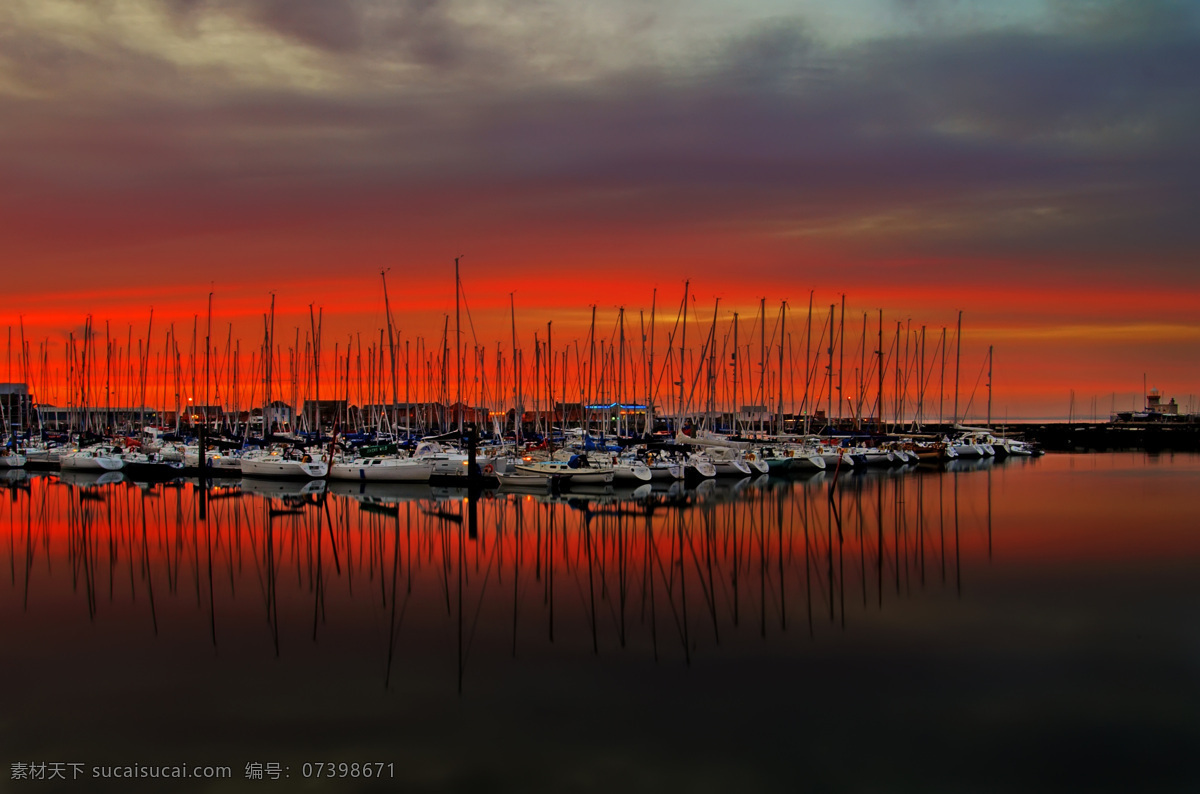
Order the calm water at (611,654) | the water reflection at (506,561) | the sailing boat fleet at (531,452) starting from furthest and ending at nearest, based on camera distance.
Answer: the sailing boat fleet at (531,452) → the water reflection at (506,561) → the calm water at (611,654)

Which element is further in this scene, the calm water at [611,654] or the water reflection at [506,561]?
the water reflection at [506,561]

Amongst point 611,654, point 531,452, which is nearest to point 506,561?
point 611,654

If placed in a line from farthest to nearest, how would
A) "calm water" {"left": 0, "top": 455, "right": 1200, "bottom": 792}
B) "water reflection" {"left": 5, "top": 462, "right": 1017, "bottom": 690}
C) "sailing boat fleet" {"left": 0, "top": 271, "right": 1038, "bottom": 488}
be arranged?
"sailing boat fleet" {"left": 0, "top": 271, "right": 1038, "bottom": 488} → "water reflection" {"left": 5, "top": 462, "right": 1017, "bottom": 690} → "calm water" {"left": 0, "top": 455, "right": 1200, "bottom": 792}

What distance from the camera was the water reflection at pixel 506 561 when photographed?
61.2 ft

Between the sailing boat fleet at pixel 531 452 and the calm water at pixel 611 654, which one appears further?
the sailing boat fleet at pixel 531 452

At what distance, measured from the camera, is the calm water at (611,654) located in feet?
37.1

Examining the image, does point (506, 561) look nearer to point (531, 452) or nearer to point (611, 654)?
point (611, 654)

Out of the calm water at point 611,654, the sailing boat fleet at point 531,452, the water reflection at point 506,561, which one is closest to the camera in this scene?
the calm water at point 611,654

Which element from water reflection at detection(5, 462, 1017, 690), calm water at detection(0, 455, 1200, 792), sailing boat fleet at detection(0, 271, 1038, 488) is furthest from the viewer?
sailing boat fleet at detection(0, 271, 1038, 488)

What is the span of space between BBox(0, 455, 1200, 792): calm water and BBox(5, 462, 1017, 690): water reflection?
0.47ft

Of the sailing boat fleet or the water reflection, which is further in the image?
the sailing boat fleet

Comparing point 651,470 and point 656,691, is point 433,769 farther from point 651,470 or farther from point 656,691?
point 651,470

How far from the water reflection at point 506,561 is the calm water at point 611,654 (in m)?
0.14

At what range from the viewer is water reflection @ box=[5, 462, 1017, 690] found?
18.6m
